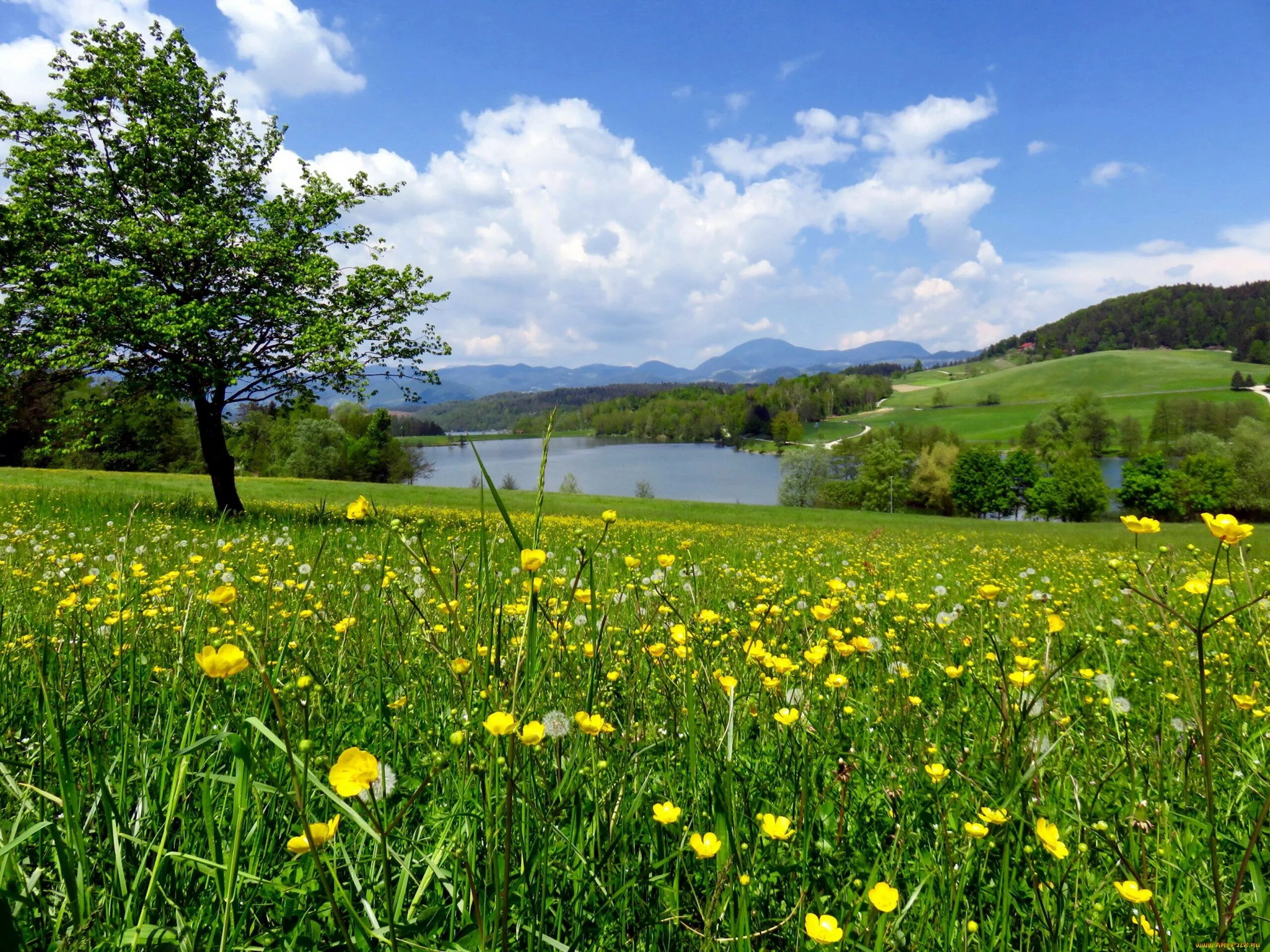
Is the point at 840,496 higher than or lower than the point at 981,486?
lower

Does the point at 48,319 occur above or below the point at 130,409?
above

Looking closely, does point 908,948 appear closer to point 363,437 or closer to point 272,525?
point 272,525

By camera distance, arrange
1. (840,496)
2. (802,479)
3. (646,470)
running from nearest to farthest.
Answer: (840,496) → (802,479) → (646,470)

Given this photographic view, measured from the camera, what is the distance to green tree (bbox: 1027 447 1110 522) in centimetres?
6444

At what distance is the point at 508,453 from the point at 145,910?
146 meters

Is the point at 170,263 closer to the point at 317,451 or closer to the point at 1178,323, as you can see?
the point at 317,451

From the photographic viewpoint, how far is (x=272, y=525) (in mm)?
9867

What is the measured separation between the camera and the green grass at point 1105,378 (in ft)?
414

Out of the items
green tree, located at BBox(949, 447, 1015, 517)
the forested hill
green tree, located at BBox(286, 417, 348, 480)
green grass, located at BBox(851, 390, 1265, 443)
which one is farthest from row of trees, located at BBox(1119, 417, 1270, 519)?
the forested hill

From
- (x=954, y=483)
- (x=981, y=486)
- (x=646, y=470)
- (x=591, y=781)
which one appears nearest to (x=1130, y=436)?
(x=981, y=486)

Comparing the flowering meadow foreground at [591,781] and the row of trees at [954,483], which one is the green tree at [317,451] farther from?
the flowering meadow foreground at [591,781]

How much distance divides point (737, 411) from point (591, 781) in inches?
5737

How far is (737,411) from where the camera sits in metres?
144

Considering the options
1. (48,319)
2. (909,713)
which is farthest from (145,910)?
(48,319)
